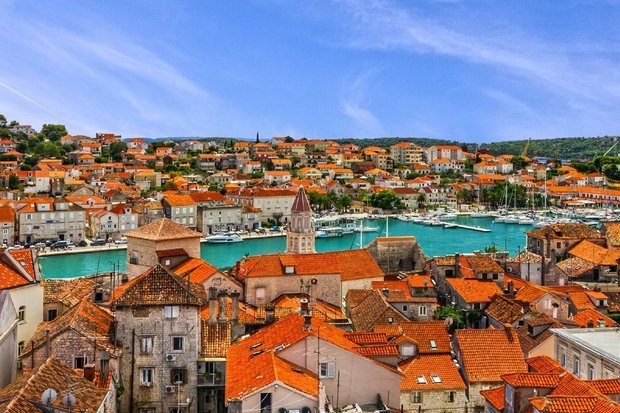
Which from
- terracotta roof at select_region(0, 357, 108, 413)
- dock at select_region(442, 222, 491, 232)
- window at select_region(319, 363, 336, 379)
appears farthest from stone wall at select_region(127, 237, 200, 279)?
dock at select_region(442, 222, 491, 232)

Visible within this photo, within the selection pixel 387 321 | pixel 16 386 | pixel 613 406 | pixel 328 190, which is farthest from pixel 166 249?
pixel 328 190

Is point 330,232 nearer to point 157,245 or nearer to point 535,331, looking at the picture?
point 157,245

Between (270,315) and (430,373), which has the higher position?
(270,315)

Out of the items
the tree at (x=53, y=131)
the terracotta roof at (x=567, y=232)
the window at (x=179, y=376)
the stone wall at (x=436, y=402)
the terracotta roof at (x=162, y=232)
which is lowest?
the stone wall at (x=436, y=402)

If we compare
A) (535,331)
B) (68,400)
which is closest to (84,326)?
(68,400)

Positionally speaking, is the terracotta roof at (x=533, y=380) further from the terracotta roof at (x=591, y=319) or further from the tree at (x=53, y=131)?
the tree at (x=53, y=131)

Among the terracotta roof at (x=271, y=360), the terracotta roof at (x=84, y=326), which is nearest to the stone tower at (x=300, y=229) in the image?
the terracotta roof at (x=271, y=360)
